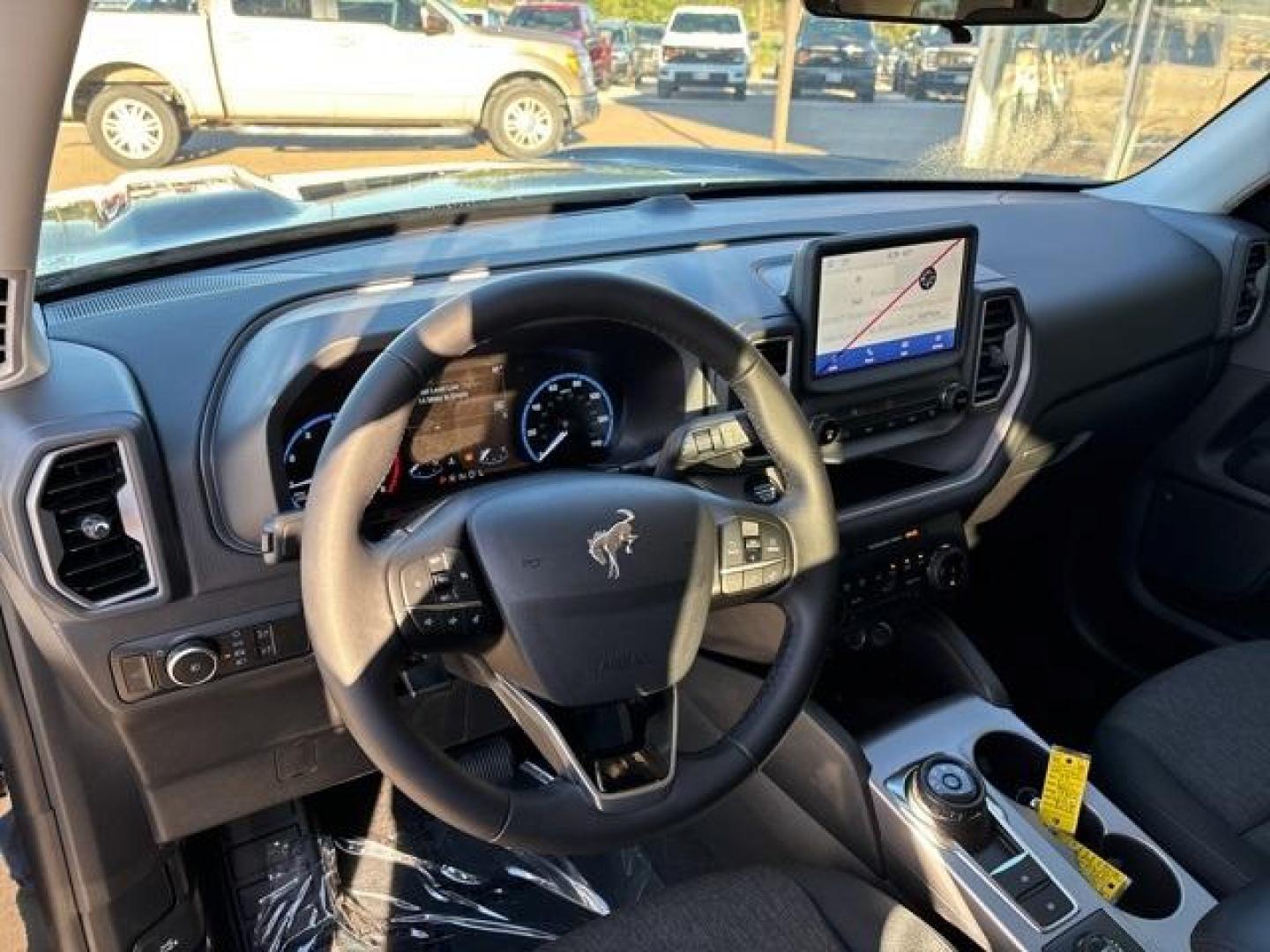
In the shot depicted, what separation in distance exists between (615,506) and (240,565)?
1.73 feet

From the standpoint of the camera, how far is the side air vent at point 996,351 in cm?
218

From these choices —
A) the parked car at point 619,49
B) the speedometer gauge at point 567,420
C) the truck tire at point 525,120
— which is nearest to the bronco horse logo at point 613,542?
the speedometer gauge at point 567,420

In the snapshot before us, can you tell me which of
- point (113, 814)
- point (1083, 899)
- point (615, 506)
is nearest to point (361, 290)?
point (615, 506)

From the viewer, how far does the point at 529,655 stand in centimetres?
131

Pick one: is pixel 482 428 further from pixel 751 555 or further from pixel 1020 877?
pixel 1020 877

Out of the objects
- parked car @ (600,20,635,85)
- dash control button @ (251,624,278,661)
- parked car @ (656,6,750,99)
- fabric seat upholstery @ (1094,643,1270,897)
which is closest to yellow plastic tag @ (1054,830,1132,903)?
fabric seat upholstery @ (1094,643,1270,897)

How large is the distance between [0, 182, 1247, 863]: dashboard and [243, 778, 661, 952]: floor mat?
0.37 m

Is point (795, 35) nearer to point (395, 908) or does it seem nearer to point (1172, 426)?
point (1172, 426)

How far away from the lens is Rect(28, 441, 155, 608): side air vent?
1379 millimetres

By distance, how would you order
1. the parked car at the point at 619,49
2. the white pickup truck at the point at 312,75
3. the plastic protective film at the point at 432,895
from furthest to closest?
the parked car at the point at 619,49 < the plastic protective film at the point at 432,895 < the white pickup truck at the point at 312,75

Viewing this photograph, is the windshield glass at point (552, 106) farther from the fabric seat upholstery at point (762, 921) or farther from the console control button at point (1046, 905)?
the console control button at point (1046, 905)

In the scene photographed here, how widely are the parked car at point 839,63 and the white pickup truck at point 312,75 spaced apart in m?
1.41

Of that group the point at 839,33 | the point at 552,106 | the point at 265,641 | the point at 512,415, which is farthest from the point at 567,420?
the point at 839,33

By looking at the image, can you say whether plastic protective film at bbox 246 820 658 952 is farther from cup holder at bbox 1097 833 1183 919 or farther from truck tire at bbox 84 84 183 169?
truck tire at bbox 84 84 183 169
